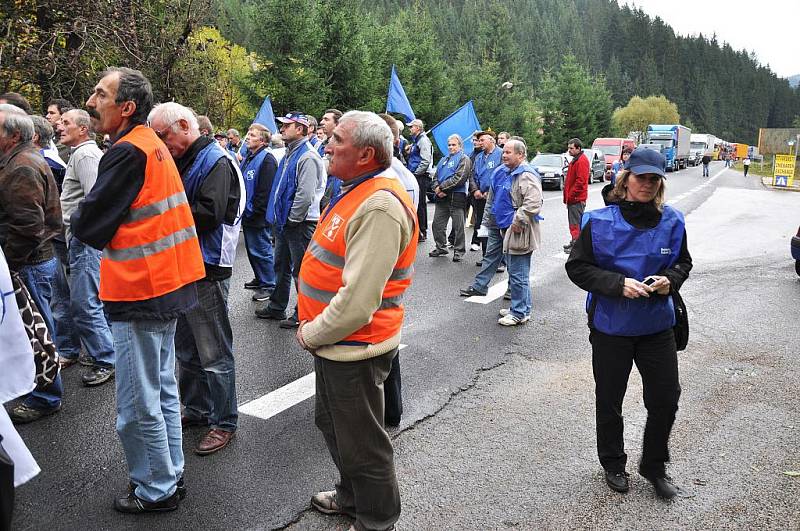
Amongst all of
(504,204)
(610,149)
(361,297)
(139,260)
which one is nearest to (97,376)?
(139,260)

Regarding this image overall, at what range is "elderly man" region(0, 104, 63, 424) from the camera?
422 cm

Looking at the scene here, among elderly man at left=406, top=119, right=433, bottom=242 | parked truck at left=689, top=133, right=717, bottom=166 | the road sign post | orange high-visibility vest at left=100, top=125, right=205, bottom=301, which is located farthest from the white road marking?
parked truck at left=689, top=133, right=717, bottom=166

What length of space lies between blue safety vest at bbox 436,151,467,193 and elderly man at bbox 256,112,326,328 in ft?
12.6

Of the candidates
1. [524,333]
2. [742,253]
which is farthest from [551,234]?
[524,333]

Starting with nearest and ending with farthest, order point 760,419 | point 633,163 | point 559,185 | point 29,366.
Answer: point 29,366 < point 633,163 < point 760,419 < point 559,185

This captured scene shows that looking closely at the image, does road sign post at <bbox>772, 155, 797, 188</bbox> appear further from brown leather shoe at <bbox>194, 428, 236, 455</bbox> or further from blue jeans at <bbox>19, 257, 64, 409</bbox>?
blue jeans at <bbox>19, 257, 64, 409</bbox>

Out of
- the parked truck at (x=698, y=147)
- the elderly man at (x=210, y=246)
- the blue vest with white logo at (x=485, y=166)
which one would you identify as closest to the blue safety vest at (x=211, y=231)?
the elderly man at (x=210, y=246)

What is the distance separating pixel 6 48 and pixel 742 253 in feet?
45.2

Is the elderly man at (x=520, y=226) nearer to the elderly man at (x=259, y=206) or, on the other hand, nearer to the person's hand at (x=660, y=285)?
the elderly man at (x=259, y=206)

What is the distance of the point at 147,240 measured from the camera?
122 inches

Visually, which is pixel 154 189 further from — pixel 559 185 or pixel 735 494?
pixel 559 185

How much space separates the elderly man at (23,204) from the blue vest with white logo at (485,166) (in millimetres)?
6948

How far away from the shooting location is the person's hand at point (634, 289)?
11.0 ft

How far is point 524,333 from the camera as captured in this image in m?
6.61
